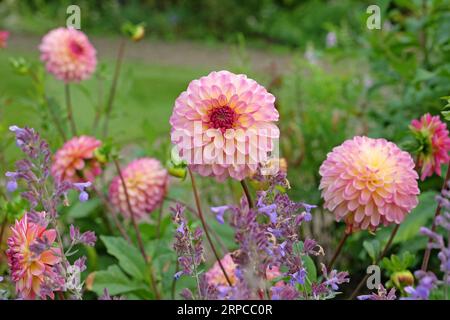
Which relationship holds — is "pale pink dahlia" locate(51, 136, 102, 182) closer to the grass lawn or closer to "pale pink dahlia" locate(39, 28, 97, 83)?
"pale pink dahlia" locate(39, 28, 97, 83)

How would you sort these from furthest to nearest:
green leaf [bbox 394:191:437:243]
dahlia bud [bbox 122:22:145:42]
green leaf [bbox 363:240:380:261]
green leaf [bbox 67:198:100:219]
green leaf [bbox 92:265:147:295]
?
dahlia bud [bbox 122:22:145:42]
green leaf [bbox 67:198:100:219]
green leaf [bbox 394:191:437:243]
green leaf [bbox 92:265:147:295]
green leaf [bbox 363:240:380:261]

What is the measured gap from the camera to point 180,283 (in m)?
1.65

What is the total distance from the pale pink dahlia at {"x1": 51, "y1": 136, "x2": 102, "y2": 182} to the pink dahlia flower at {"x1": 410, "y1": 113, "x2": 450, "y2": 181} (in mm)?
743

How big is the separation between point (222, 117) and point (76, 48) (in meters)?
1.28

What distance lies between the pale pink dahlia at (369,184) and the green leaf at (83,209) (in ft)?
3.29

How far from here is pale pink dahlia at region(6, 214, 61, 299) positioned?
946 mm

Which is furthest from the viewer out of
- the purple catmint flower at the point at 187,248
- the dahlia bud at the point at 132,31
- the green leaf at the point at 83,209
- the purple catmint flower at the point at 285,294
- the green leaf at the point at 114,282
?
the dahlia bud at the point at 132,31

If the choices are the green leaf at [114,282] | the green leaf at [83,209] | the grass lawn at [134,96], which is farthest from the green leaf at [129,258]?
the grass lawn at [134,96]

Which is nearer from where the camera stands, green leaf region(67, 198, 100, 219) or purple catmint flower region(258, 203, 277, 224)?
purple catmint flower region(258, 203, 277, 224)

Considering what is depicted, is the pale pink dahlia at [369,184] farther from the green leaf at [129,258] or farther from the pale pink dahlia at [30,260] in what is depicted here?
the green leaf at [129,258]

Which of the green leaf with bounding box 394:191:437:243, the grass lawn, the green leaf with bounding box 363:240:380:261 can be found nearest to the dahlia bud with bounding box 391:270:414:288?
the green leaf with bounding box 363:240:380:261

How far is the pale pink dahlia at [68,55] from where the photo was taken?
2.17m

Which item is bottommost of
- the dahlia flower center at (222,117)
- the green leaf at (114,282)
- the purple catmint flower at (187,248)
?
the green leaf at (114,282)
